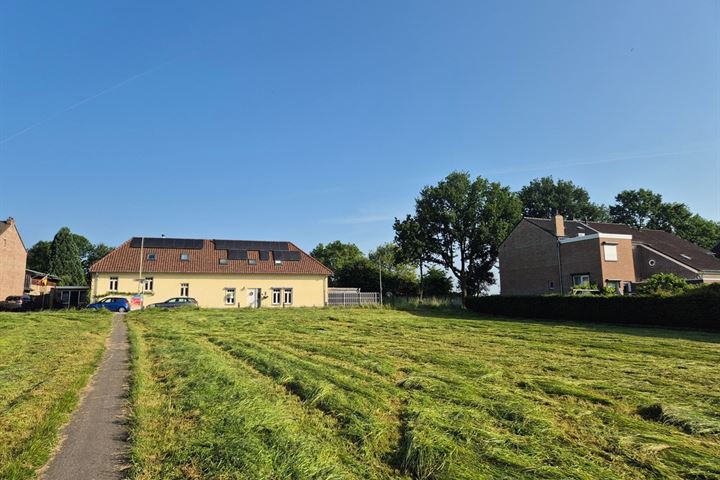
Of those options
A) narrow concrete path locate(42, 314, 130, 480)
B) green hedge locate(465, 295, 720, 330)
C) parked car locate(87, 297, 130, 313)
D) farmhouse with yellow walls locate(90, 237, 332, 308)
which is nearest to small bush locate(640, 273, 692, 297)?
green hedge locate(465, 295, 720, 330)

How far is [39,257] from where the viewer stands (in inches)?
3450

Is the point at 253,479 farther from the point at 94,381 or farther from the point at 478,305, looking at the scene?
the point at 478,305

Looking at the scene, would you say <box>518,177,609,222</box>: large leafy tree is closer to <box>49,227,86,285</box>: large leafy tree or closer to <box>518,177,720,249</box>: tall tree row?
<box>518,177,720,249</box>: tall tree row

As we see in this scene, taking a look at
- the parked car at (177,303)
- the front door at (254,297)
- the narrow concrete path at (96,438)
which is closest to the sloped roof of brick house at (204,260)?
the front door at (254,297)

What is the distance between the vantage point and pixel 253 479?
3.76 meters

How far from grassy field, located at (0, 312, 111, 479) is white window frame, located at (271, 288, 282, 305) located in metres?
30.1

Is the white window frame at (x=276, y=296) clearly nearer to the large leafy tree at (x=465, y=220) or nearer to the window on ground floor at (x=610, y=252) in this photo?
the large leafy tree at (x=465, y=220)

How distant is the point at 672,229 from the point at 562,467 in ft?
233

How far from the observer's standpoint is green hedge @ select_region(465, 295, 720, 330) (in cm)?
2005

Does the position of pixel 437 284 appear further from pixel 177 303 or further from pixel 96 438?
pixel 96 438

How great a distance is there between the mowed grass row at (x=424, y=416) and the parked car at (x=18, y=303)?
3941cm

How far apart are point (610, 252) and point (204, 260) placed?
35.4 meters

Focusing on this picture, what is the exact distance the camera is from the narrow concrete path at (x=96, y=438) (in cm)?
414

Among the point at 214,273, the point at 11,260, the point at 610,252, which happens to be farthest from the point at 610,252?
the point at 11,260
